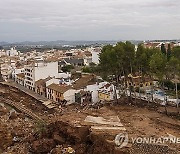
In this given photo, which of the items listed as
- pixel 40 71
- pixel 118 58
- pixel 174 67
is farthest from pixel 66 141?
pixel 40 71

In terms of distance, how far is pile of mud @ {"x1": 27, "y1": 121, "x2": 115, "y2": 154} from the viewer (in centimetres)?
2110

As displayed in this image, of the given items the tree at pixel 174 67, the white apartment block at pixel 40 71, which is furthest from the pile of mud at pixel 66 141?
the white apartment block at pixel 40 71

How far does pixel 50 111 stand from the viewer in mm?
39906

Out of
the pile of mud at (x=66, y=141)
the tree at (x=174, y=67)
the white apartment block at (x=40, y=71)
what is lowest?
the pile of mud at (x=66, y=141)

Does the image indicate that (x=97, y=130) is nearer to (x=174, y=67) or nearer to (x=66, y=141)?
(x=66, y=141)

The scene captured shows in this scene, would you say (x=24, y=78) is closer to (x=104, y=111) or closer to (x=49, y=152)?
(x=104, y=111)

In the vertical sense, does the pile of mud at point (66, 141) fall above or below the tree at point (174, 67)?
below

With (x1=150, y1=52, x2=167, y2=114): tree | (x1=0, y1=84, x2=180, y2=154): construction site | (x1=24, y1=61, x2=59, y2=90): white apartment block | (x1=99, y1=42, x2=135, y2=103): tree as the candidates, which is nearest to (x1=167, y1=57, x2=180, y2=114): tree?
(x1=150, y1=52, x2=167, y2=114): tree

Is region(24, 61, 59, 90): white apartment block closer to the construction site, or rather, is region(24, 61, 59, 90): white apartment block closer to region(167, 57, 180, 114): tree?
the construction site

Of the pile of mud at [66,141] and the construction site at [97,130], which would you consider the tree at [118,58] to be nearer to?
the construction site at [97,130]

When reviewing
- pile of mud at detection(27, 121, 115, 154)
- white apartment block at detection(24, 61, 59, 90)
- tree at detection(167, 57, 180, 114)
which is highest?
tree at detection(167, 57, 180, 114)

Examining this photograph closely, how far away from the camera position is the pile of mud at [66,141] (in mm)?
21098

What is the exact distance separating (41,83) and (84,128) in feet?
95.1

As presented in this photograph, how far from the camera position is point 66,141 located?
944 inches
